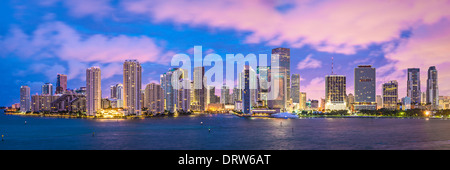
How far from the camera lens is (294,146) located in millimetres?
66125
